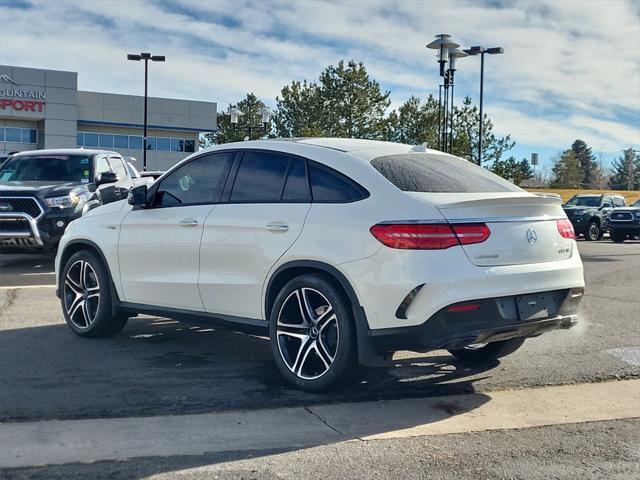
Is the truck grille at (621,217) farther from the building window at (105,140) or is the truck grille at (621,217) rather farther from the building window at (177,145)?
the building window at (105,140)

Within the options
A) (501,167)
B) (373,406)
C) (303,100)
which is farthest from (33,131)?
(373,406)

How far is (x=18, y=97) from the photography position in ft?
168

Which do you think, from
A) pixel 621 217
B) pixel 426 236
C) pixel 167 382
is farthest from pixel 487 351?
pixel 621 217

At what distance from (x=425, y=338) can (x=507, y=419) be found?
2.71 ft

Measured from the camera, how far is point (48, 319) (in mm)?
7258

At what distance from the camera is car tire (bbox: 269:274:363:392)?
4531 mm

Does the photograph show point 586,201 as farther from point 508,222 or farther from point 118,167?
point 508,222

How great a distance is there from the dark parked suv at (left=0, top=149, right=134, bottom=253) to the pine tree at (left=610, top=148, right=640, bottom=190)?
117738 millimetres

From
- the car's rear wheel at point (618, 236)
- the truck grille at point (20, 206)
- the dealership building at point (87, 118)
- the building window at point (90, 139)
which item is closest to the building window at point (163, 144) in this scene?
the dealership building at point (87, 118)

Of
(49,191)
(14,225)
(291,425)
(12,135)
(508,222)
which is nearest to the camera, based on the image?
(291,425)

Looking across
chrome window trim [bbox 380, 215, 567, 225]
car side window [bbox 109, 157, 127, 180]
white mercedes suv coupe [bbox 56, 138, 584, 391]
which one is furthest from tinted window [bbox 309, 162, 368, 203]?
car side window [bbox 109, 157, 127, 180]

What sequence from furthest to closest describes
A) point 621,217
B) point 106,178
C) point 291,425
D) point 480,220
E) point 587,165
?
point 587,165
point 621,217
point 106,178
point 480,220
point 291,425

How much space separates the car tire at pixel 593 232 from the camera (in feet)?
89.8

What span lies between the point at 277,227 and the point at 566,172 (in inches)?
3879
